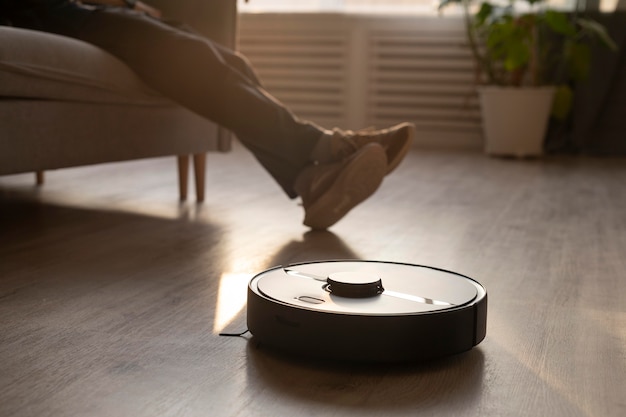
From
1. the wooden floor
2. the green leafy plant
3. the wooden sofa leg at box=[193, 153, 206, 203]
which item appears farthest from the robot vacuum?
the green leafy plant

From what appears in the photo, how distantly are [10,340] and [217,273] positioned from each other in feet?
1.37

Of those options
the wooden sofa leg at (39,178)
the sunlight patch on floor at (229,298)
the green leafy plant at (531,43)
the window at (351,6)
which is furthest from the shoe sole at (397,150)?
the window at (351,6)

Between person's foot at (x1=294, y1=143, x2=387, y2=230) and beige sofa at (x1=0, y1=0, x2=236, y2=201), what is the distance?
0.41 m

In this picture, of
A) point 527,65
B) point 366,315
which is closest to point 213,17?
point 366,315

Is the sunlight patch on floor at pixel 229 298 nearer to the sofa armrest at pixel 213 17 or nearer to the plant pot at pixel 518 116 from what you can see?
the sofa armrest at pixel 213 17

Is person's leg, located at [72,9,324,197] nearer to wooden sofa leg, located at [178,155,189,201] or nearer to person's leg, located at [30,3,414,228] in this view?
person's leg, located at [30,3,414,228]

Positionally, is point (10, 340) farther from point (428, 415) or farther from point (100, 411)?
point (428, 415)

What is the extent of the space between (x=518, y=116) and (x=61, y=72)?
2.48 metres

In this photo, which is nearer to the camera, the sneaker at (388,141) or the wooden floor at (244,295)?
the wooden floor at (244,295)

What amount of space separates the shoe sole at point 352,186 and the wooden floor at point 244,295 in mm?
50

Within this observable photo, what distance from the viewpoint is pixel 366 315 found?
0.80m

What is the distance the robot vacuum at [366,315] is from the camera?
0.81 metres

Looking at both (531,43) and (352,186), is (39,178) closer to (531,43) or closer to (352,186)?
(352,186)

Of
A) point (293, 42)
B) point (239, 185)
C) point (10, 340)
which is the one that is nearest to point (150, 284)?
point (10, 340)
